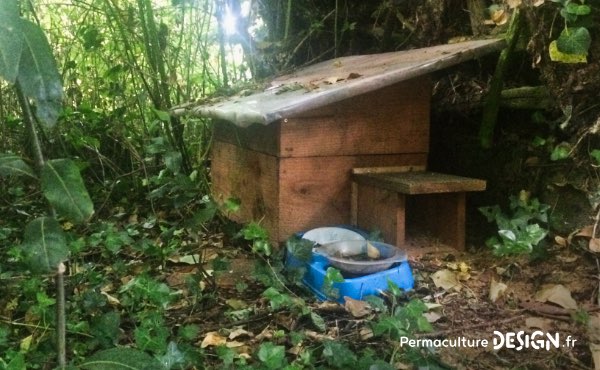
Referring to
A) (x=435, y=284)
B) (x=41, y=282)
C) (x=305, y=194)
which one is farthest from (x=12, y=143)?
(x=435, y=284)

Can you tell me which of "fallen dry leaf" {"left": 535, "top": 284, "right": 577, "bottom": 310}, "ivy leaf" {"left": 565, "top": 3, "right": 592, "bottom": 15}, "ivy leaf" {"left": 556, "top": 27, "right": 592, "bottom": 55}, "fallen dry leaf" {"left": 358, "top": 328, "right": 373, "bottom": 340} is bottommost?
"fallen dry leaf" {"left": 358, "top": 328, "right": 373, "bottom": 340}

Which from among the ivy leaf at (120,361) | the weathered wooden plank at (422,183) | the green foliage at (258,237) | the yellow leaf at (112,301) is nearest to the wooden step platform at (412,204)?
the weathered wooden plank at (422,183)

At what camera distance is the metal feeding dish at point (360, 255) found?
191 centimetres

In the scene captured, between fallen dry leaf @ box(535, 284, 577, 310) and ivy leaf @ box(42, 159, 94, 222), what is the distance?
4.08 feet

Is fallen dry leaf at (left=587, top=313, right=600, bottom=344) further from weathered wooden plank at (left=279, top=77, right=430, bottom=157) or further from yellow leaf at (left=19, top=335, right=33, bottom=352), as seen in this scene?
yellow leaf at (left=19, top=335, right=33, bottom=352)

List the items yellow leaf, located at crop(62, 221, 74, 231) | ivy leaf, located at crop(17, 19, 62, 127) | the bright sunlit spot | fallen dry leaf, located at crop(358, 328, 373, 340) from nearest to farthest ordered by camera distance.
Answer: ivy leaf, located at crop(17, 19, 62, 127) → fallen dry leaf, located at crop(358, 328, 373, 340) → yellow leaf, located at crop(62, 221, 74, 231) → the bright sunlit spot

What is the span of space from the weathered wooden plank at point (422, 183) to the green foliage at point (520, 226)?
10 centimetres

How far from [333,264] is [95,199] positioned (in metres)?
1.80

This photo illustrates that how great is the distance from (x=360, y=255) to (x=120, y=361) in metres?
0.97

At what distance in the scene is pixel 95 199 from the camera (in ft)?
10.8

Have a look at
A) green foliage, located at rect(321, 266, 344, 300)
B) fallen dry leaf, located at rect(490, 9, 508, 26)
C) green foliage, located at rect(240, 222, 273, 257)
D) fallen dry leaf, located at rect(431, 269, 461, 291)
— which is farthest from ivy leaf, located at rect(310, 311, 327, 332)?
fallen dry leaf, located at rect(490, 9, 508, 26)

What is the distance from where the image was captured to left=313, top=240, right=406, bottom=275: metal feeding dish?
6.26 feet

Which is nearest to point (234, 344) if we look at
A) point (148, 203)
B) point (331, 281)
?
point (331, 281)

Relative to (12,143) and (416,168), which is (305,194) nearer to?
(416,168)
